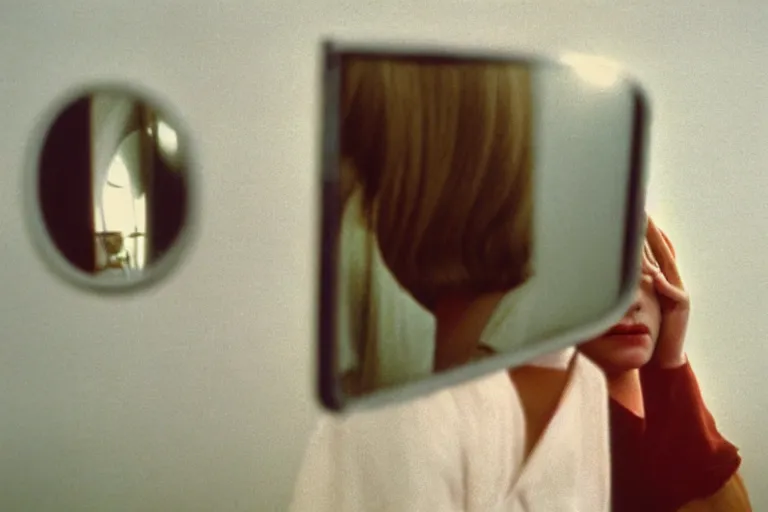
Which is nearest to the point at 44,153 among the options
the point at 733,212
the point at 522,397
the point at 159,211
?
the point at 159,211

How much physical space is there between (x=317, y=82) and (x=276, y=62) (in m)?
0.06

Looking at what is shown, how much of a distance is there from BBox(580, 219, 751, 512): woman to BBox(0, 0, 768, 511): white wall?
396 millimetres

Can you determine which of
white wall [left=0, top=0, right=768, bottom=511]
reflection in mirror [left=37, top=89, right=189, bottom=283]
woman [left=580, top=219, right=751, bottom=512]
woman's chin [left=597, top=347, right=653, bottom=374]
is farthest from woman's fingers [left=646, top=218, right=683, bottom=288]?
reflection in mirror [left=37, top=89, right=189, bottom=283]

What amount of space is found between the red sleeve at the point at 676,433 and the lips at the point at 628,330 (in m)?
0.06

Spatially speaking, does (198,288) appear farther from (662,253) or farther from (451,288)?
(662,253)

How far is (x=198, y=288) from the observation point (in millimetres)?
1038

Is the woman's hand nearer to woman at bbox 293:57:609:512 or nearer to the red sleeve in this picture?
the red sleeve

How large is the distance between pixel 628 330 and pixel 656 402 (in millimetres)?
120

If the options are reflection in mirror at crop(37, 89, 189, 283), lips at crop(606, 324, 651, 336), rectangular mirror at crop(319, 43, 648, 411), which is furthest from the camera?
lips at crop(606, 324, 651, 336)

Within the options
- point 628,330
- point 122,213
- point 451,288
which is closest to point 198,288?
point 122,213

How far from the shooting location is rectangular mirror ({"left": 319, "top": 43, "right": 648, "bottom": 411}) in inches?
36.4

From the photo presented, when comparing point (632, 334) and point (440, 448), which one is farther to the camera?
point (632, 334)

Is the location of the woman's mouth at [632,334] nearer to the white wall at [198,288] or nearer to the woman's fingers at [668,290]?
the woman's fingers at [668,290]

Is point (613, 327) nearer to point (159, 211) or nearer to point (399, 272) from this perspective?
point (399, 272)
